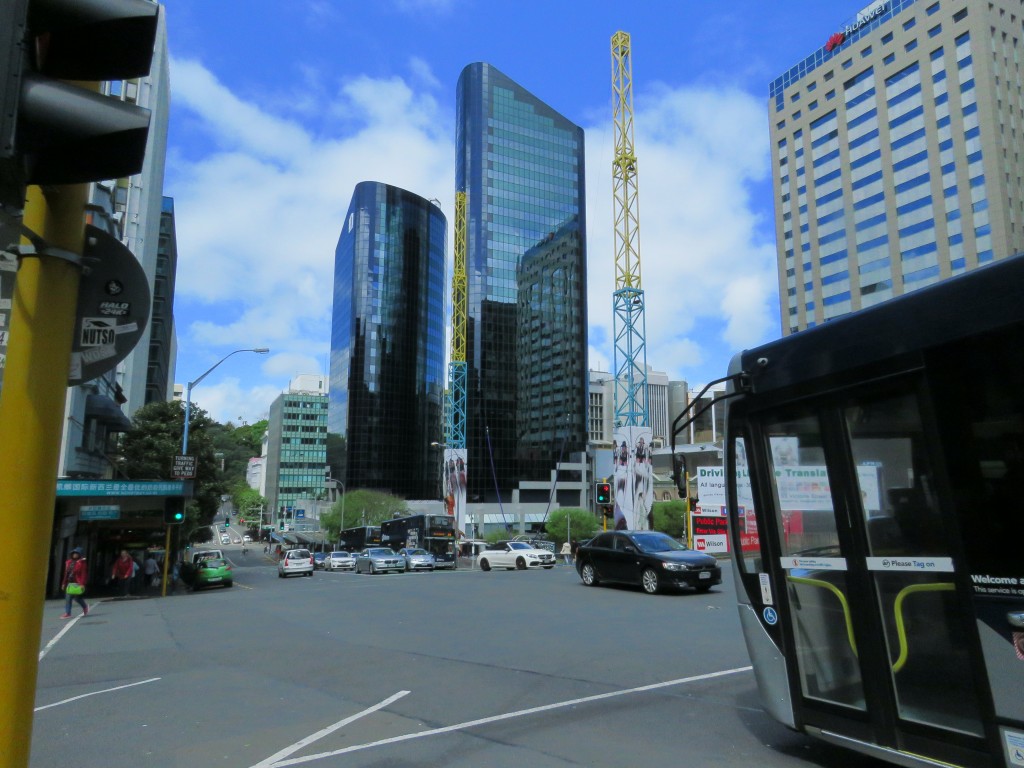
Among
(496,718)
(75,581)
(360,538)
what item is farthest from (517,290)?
(496,718)

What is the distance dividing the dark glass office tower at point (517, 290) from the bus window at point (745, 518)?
111 m

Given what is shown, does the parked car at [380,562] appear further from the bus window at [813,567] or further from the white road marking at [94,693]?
the bus window at [813,567]

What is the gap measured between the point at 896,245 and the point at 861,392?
93757 millimetres

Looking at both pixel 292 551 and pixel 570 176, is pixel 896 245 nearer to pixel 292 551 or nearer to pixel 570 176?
pixel 570 176

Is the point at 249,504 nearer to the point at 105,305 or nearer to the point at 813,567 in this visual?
the point at 813,567

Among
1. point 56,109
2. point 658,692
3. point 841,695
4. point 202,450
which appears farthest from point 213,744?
A: point 202,450

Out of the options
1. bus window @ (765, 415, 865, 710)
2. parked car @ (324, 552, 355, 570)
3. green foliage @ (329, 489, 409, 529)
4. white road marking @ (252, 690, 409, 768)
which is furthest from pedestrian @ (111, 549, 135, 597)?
green foliage @ (329, 489, 409, 529)

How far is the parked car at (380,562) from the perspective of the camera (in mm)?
39375

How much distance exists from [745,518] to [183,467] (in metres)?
26.6

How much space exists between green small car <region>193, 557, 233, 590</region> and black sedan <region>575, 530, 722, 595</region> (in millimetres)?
17283

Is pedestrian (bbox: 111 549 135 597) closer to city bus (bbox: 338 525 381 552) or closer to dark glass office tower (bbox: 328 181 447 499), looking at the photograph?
city bus (bbox: 338 525 381 552)

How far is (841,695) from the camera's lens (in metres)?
5.09

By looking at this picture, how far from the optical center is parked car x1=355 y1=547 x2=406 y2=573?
39.4m

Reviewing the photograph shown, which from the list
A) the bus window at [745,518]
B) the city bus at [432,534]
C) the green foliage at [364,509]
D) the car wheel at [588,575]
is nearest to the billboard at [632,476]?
the city bus at [432,534]
